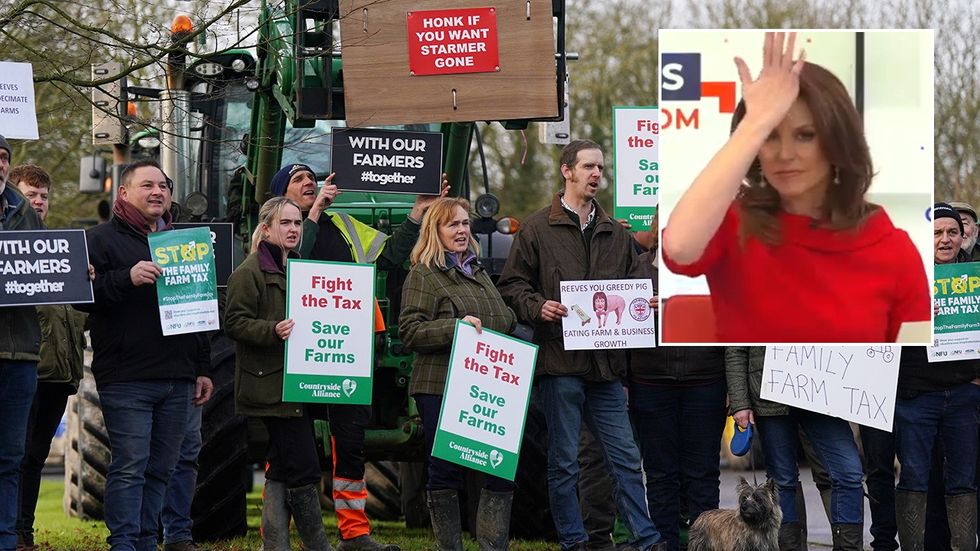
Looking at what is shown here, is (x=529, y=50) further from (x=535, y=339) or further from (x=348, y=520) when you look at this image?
(x=348, y=520)

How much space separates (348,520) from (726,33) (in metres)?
4.25

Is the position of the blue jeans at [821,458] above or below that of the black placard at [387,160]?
below

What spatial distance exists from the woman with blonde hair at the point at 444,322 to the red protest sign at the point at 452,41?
0.97m

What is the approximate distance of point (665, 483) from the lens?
10398 millimetres

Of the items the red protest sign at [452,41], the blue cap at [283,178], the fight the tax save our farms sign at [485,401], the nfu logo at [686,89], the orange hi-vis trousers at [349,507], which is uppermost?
the red protest sign at [452,41]

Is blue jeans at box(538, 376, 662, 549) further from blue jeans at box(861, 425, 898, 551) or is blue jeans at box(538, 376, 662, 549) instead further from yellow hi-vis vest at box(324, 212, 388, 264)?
blue jeans at box(861, 425, 898, 551)

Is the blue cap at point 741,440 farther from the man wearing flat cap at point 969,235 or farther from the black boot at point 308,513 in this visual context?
the black boot at point 308,513

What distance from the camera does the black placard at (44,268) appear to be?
8.55 m

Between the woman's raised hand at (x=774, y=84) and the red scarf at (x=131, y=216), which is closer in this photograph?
the woman's raised hand at (x=774, y=84)

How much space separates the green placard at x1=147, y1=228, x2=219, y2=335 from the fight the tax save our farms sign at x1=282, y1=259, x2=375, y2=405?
1.59 ft

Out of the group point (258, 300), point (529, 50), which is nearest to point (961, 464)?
point (529, 50)

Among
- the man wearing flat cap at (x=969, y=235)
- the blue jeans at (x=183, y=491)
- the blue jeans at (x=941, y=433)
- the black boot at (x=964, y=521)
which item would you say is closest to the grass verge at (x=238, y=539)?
the blue jeans at (x=183, y=491)

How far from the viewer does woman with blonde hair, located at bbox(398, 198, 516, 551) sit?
9.67 metres

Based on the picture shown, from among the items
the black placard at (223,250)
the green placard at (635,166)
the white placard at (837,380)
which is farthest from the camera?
the green placard at (635,166)
